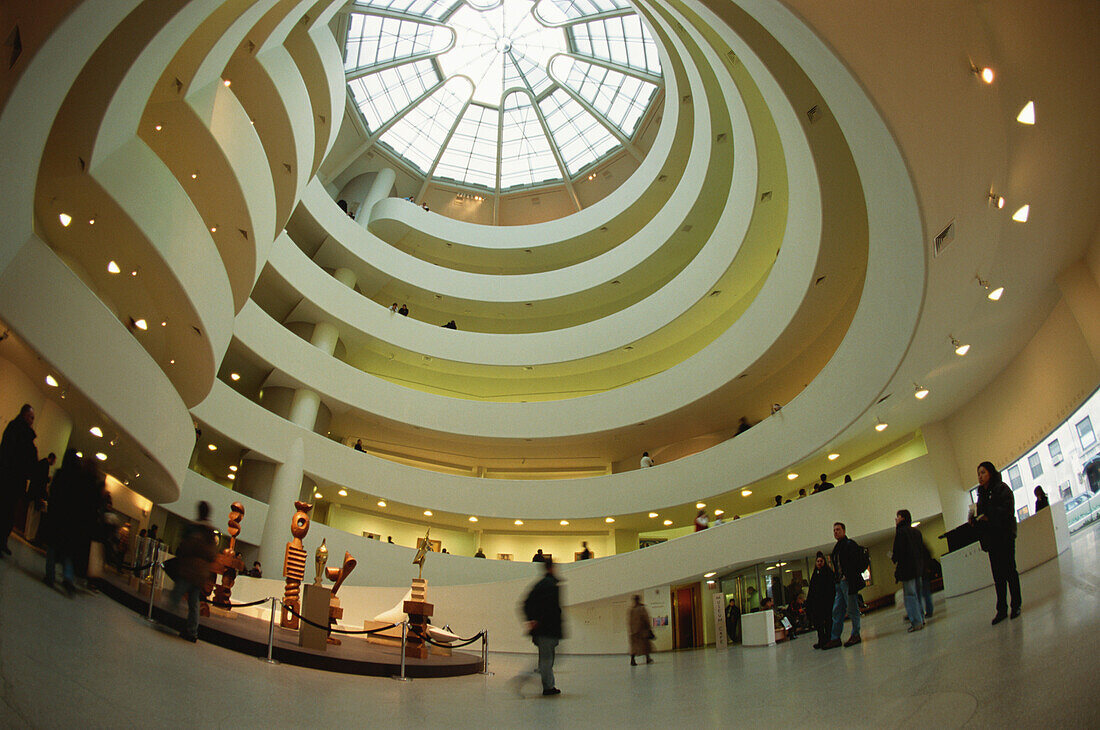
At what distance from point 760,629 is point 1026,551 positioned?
5074 mm

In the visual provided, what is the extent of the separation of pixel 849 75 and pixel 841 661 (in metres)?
6.95

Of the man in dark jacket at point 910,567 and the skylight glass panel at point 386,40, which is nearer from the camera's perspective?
the man in dark jacket at point 910,567

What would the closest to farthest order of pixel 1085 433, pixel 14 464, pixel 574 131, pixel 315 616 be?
pixel 14 464
pixel 315 616
pixel 1085 433
pixel 574 131

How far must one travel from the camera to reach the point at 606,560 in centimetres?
1834

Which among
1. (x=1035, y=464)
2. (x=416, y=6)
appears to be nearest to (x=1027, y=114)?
(x=1035, y=464)

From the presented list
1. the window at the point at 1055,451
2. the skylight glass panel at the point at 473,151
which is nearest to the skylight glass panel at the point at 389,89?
the skylight glass panel at the point at 473,151

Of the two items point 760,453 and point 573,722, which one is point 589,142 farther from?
point 573,722

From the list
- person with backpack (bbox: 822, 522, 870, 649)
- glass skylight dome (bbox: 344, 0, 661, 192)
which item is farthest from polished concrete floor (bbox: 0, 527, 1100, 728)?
glass skylight dome (bbox: 344, 0, 661, 192)

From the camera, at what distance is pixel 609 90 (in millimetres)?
30703

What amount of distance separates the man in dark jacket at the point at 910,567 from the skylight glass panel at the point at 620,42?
76.1 feet

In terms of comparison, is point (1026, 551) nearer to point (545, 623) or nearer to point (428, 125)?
point (545, 623)

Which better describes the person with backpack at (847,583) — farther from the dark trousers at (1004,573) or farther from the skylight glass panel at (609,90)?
the skylight glass panel at (609,90)

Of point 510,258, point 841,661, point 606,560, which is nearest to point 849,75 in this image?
point 841,661

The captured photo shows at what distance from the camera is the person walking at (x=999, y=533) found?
6434 millimetres
